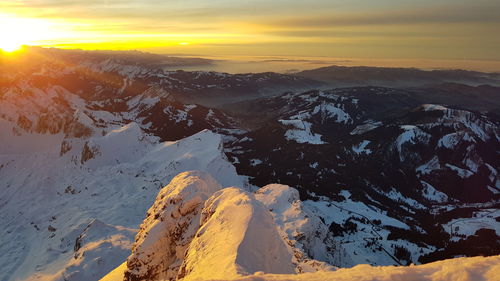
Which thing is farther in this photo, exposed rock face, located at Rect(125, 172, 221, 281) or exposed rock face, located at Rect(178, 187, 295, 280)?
exposed rock face, located at Rect(125, 172, 221, 281)

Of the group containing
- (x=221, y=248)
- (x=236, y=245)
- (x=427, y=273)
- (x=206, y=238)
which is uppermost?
(x=427, y=273)

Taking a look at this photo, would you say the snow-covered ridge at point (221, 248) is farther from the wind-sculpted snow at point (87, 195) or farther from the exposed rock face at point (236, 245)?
the wind-sculpted snow at point (87, 195)

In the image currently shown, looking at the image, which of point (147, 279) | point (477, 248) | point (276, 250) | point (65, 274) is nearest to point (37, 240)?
point (65, 274)

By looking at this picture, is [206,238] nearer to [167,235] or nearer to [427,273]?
[167,235]

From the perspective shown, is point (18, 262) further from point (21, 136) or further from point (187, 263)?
point (21, 136)

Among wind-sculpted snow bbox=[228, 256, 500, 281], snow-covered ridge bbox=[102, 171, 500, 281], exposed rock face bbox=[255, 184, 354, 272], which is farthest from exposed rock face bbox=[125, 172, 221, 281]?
exposed rock face bbox=[255, 184, 354, 272]

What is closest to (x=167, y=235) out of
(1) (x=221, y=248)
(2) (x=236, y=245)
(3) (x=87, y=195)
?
(1) (x=221, y=248)

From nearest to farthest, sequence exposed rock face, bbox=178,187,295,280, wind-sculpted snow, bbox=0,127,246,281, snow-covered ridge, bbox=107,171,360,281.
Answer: exposed rock face, bbox=178,187,295,280, snow-covered ridge, bbox=107,171,360,281, wind-sculpted snow, bbox=0,127,246,281

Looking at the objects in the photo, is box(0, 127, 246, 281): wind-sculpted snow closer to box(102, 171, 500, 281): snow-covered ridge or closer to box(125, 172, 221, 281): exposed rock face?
box(125, 172, 221, 281): exposed rock face

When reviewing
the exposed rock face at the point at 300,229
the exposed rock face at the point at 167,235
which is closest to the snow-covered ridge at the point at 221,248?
the exposed rock face at the point at 167,235
